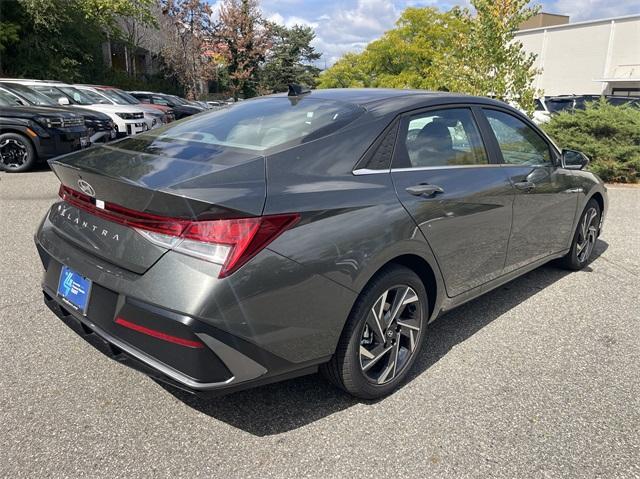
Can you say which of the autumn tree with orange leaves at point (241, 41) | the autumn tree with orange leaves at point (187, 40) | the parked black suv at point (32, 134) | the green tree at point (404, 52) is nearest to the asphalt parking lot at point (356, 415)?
the parked black suv at point (32, 134)

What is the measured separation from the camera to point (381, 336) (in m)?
2.65

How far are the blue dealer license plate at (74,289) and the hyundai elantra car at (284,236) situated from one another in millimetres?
10

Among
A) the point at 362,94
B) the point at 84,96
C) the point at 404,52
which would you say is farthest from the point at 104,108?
the point at 404,52

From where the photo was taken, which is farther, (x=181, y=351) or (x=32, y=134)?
(x=32, y=134)

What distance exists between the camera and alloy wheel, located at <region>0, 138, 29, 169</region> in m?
9.09

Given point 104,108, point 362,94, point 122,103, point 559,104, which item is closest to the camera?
A: point 362,94

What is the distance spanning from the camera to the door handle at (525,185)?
354 centimetres

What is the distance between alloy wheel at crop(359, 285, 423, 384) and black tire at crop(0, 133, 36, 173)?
28.5 feet

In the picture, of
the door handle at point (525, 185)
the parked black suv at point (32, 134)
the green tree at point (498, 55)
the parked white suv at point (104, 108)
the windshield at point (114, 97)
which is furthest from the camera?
the windshield at point (114, 97)

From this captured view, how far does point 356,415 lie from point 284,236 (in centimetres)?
106

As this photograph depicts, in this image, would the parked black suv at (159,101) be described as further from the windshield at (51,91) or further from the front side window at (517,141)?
the front side window at (517,141)

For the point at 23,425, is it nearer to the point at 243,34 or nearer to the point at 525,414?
the point at 525,414

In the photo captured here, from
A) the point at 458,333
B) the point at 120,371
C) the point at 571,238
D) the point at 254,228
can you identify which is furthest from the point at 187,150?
the point at 571,238

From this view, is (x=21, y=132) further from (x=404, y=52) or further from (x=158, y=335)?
(x=404, y=52)
